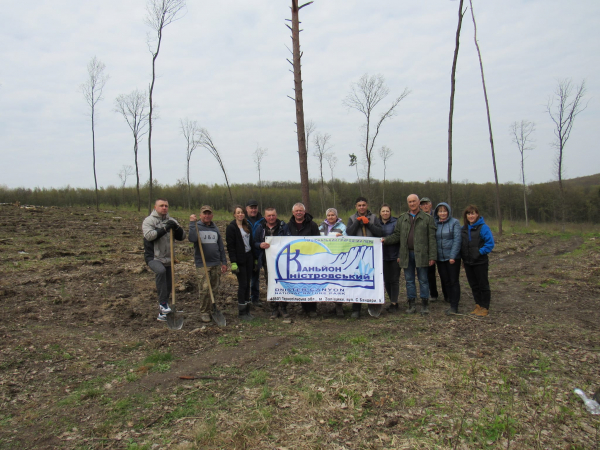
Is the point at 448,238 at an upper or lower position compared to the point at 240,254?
upper

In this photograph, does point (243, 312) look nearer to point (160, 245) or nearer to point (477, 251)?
point (160, 245)

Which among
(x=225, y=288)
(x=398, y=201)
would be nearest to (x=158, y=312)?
(x=225, y=288)

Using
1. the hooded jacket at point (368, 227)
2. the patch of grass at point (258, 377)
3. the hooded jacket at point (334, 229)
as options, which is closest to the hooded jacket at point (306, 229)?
the hooded jacket at point (334, 229)

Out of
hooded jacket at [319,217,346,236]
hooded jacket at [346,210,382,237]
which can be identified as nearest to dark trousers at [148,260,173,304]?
hooded jacket at [319,217,346,236]

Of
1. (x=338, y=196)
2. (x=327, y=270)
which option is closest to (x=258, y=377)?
(x=327, y=270)

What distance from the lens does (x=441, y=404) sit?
380 centimetres

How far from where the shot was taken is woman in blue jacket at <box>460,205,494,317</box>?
639cm

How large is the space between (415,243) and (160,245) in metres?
4.47

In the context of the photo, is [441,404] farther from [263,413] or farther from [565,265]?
[565,265]

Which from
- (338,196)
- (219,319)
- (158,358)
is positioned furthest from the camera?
(338,196)

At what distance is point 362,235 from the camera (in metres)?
7.05

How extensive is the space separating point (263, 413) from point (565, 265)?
A: 13132 millimetres

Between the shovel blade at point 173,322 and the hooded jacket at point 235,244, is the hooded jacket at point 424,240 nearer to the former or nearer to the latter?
the hooded jacket at point 235,244

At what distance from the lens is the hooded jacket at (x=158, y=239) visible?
622 cm
